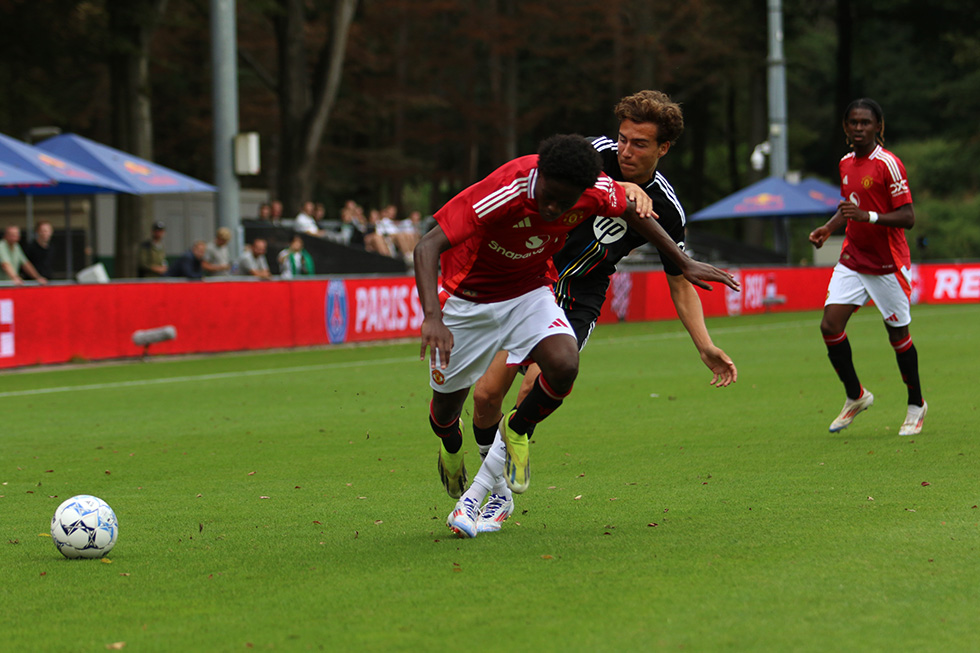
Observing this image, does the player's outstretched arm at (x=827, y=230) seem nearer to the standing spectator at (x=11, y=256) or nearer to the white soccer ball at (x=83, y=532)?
the white soccer ball at (x=83, y=532)

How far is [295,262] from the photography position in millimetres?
22281

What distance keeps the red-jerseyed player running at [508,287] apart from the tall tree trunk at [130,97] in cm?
2191

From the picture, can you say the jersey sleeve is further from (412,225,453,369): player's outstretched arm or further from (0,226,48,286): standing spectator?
(0,226,48,286): standing spectator

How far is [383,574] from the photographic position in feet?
16.9

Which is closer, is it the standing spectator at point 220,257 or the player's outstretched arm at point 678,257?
the player's outstretched arm at point 678,257

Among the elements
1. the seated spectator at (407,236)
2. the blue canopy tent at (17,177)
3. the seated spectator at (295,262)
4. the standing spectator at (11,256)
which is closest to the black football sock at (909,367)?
the blue canopy tent at (17,177)

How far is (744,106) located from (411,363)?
48390 mm

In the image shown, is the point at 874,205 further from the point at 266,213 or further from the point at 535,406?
the point at 266,213

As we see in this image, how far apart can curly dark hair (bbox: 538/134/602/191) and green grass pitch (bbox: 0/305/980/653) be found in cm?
162

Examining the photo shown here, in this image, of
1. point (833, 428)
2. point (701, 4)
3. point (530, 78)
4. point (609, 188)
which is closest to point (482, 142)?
point (530, 78)

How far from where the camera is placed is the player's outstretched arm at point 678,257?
6.08 metres

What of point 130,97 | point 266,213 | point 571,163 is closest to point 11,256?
point 266,213

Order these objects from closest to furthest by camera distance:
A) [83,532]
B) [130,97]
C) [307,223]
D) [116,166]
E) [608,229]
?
[83,532] → [608,229] → [116,166] → [307,223] → [130,97]

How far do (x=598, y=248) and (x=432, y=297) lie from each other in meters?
1.78
